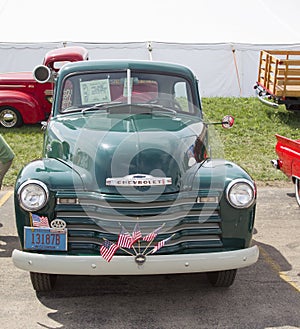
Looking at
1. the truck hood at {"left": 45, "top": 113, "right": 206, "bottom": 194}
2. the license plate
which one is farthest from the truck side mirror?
the license plate

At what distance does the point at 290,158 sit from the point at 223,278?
274cm

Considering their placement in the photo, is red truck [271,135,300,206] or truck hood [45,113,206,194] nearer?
truck hood [45,113,206,194]

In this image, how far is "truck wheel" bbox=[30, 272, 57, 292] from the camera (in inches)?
184

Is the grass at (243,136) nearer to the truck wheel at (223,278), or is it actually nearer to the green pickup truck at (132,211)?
the truck wheel at (223,278)

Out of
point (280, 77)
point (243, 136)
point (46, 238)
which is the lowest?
point (243, 136)

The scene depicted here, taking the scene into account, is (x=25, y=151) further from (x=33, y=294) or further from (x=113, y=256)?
(x=113, y=256)

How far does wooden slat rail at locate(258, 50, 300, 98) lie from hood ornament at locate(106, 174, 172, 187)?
29.8ft

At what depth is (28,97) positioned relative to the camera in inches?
484

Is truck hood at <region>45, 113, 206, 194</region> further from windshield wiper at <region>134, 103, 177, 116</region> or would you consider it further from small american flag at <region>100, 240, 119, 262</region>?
small american flag at <region>100, 240, 119, 262</region>

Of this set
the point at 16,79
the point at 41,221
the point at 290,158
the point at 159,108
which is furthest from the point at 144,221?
the point at 16,79

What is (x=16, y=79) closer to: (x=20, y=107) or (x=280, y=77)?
(x=20, y=107)

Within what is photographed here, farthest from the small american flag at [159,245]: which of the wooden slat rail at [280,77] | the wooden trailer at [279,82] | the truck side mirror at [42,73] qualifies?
the wooden slat rail at [280,77]
